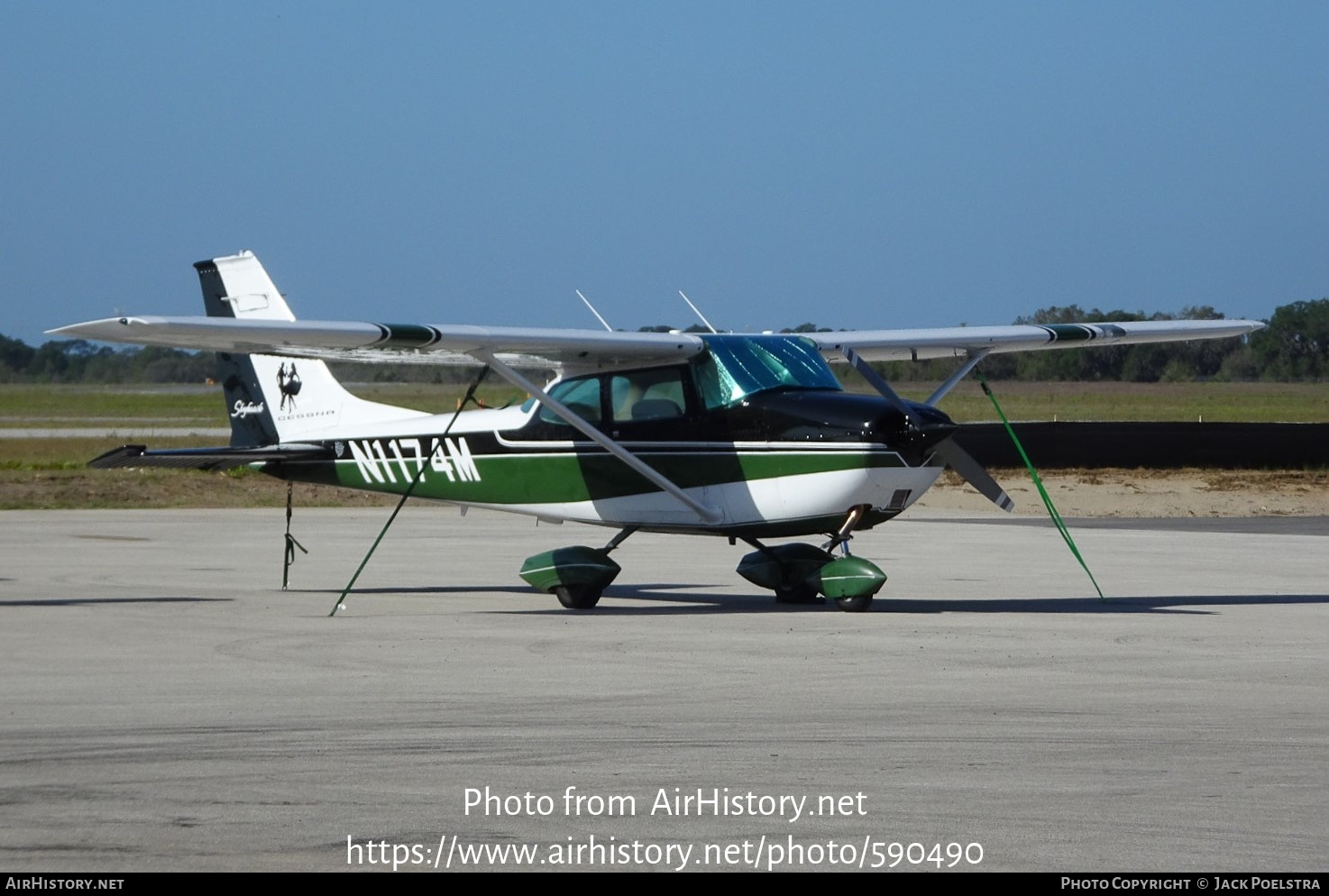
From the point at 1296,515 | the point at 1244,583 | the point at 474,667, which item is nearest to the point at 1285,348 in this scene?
the point at 1296,515

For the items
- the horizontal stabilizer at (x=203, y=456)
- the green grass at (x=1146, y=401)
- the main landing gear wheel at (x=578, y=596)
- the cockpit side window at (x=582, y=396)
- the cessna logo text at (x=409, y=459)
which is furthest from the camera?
the green grass at (x=1146, y=401)

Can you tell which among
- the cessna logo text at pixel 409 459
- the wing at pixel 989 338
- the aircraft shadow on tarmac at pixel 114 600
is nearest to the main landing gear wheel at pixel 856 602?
the wing at pixel 989 338

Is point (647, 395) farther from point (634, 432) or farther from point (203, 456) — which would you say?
point (203, 456)

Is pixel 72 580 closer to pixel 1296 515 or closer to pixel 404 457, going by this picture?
pixel 404 457

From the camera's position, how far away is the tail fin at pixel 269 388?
53.2 feet

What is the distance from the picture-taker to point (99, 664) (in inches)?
399

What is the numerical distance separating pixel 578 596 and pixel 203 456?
394cm

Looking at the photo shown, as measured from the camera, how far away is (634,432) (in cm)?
1419

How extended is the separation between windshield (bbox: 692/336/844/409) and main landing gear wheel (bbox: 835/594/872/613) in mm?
1829

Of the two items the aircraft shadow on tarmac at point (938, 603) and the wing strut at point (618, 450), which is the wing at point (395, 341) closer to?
the wing strut at point (618, 450)

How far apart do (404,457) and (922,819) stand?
10.4 m

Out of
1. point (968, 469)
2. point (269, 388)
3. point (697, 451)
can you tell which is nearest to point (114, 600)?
point (269, 388)

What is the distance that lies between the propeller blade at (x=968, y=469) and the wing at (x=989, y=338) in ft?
6.43

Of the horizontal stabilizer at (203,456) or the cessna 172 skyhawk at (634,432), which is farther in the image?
the horizontal stabilizer at (203,456)
